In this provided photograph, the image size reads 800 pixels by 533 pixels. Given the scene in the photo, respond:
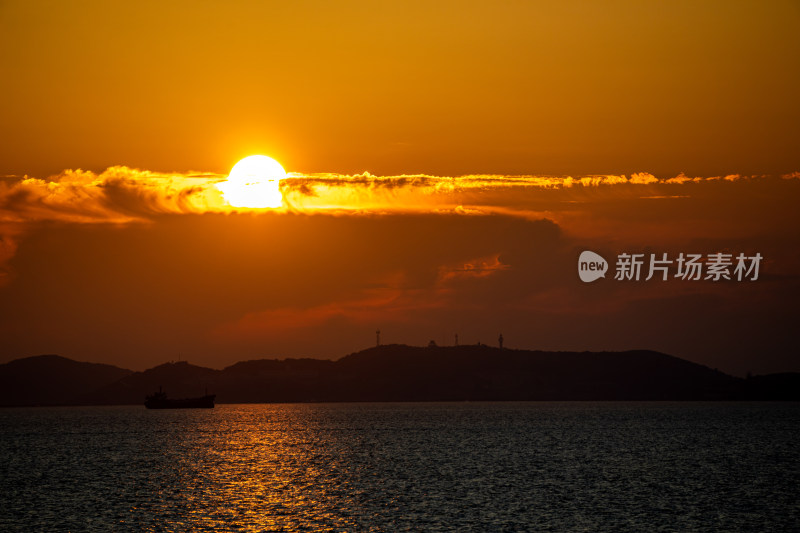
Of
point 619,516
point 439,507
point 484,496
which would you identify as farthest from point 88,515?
point 619,516

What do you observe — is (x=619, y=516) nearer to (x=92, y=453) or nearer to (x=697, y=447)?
(x=697, y=447)

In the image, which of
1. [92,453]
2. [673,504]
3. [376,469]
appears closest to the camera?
[673,504]

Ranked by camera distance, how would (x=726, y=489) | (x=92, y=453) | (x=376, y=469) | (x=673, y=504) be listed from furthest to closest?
1. (x=92, y=453)
2. (x=376, y=469)
3. (x=726, y=489)
4. (x=673, y=504)

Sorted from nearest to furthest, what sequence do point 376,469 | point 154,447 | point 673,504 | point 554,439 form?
point 673,504 → point 376,469 → point 154,447 → point 554,439

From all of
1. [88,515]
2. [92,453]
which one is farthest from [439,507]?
[92,453]

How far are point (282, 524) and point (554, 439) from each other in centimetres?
12602

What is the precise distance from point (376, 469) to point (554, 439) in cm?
7557

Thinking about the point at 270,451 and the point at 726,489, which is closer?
the point at 726,489

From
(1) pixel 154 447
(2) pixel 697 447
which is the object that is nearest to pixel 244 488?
(1) pixel 154 447

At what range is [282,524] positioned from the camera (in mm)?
77812

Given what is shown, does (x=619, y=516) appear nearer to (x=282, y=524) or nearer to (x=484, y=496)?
(x=484, y=496)

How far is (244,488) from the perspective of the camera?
340 feet

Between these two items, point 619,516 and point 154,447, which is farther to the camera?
point 154,447

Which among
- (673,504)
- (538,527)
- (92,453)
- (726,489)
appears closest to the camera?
(538,527)
